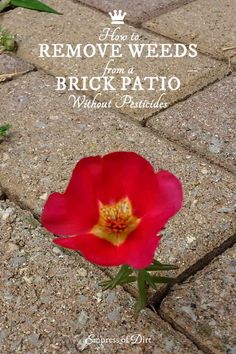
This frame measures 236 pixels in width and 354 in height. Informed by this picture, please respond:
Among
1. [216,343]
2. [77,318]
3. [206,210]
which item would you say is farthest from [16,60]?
[216,343]

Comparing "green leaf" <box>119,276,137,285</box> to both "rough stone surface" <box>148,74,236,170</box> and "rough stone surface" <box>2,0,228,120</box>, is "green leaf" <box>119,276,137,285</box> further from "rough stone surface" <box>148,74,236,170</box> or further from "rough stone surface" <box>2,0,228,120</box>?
"rough stone surface" <box>2,0,228,120</box>

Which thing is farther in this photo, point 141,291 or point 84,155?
point 84,155

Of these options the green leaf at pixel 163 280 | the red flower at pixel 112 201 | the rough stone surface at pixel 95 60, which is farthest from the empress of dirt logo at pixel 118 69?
the red flower at pixel 112 201

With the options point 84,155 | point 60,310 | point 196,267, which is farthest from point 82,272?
point 84,155

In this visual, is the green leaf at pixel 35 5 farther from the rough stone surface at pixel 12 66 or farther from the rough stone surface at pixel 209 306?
the rough stone surface at pixel 12 66

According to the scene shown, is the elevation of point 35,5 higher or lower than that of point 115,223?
higher

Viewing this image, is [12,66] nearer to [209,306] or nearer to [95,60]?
[95,60]

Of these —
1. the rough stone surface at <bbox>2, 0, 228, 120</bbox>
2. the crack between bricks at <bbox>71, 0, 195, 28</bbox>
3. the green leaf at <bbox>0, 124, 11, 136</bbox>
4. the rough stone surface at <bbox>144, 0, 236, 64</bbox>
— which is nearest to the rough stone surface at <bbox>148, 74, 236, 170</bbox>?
the rough stone surface at <bbox>2, 0, 228, 120</bbox>
